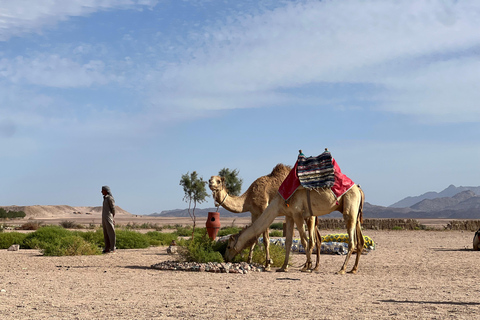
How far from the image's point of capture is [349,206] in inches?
523

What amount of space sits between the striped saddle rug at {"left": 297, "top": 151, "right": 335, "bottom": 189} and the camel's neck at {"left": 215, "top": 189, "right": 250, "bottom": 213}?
2.21 metres

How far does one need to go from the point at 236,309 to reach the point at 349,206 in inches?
227

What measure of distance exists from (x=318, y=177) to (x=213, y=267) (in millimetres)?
3469

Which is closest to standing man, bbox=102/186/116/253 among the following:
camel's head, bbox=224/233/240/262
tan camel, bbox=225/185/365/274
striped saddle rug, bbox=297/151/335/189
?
camel's head, bbox=224/233/240/262

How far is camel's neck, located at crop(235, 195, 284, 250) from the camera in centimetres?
1326

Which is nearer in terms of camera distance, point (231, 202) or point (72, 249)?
point (231, 202)

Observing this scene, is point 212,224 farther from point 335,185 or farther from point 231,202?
point 335,185

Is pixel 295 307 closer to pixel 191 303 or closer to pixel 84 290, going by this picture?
pixel 191 303

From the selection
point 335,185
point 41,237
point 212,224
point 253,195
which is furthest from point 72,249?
point 335,185

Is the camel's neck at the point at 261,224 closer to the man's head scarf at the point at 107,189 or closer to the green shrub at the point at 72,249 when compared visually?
the green shrub at the point at 72,249

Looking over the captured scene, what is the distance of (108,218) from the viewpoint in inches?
730

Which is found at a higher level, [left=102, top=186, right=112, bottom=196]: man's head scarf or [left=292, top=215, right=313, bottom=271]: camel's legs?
[left=102, top=186, right=112, bottom=196]: man's head scarf

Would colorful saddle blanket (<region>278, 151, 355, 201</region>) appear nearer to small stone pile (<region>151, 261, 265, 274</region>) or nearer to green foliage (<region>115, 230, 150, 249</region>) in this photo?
small stone pile (<region>151, 261, 265, 274</region>)

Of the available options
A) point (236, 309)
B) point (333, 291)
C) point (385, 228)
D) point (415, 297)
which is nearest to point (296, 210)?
point (333, 291)
